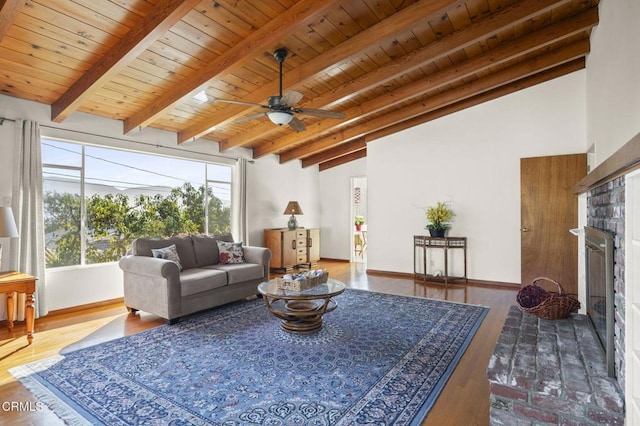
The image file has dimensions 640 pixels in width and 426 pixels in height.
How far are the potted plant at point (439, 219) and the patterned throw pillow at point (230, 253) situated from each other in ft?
10.3

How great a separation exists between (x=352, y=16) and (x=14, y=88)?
3567mm

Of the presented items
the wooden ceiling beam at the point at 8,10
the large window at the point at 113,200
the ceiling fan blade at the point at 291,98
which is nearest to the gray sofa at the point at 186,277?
the large window at the point at 113,200

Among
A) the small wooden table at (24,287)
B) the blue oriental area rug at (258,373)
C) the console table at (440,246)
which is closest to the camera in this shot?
the blue oriental area rug at (258,373)

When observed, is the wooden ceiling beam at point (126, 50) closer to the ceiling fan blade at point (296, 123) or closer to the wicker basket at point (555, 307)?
the ceiling fan blade at point (296, 123)

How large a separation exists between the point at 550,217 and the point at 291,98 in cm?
416

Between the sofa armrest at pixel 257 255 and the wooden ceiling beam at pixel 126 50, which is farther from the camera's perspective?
the sofa armrest at pixel 257 255

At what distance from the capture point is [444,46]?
3678 mm

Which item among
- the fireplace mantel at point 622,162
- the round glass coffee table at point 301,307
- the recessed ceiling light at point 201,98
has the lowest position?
the round glass coffee table at point 301,307

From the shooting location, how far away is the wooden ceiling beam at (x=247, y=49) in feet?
9.01

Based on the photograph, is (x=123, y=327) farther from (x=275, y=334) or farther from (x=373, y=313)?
(x=373, y=313)

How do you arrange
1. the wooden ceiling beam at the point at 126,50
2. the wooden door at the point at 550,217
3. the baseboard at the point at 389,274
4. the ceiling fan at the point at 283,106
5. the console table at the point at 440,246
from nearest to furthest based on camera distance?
the wooden ceiling beam at the point at 126,50, the ceiling fan at the point at 283,106, the wooden door at the point at 550,217, the console table at the point at 440,246, the baseboard at the point at 389,274

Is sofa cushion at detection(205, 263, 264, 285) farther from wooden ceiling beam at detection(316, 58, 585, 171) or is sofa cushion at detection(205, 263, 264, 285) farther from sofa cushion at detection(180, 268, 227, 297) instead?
wooden ceiling beam at detection(316, 58, 585, 171)

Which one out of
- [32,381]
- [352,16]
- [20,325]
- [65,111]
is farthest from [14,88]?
[352,16]

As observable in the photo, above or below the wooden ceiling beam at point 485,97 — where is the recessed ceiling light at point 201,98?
below
